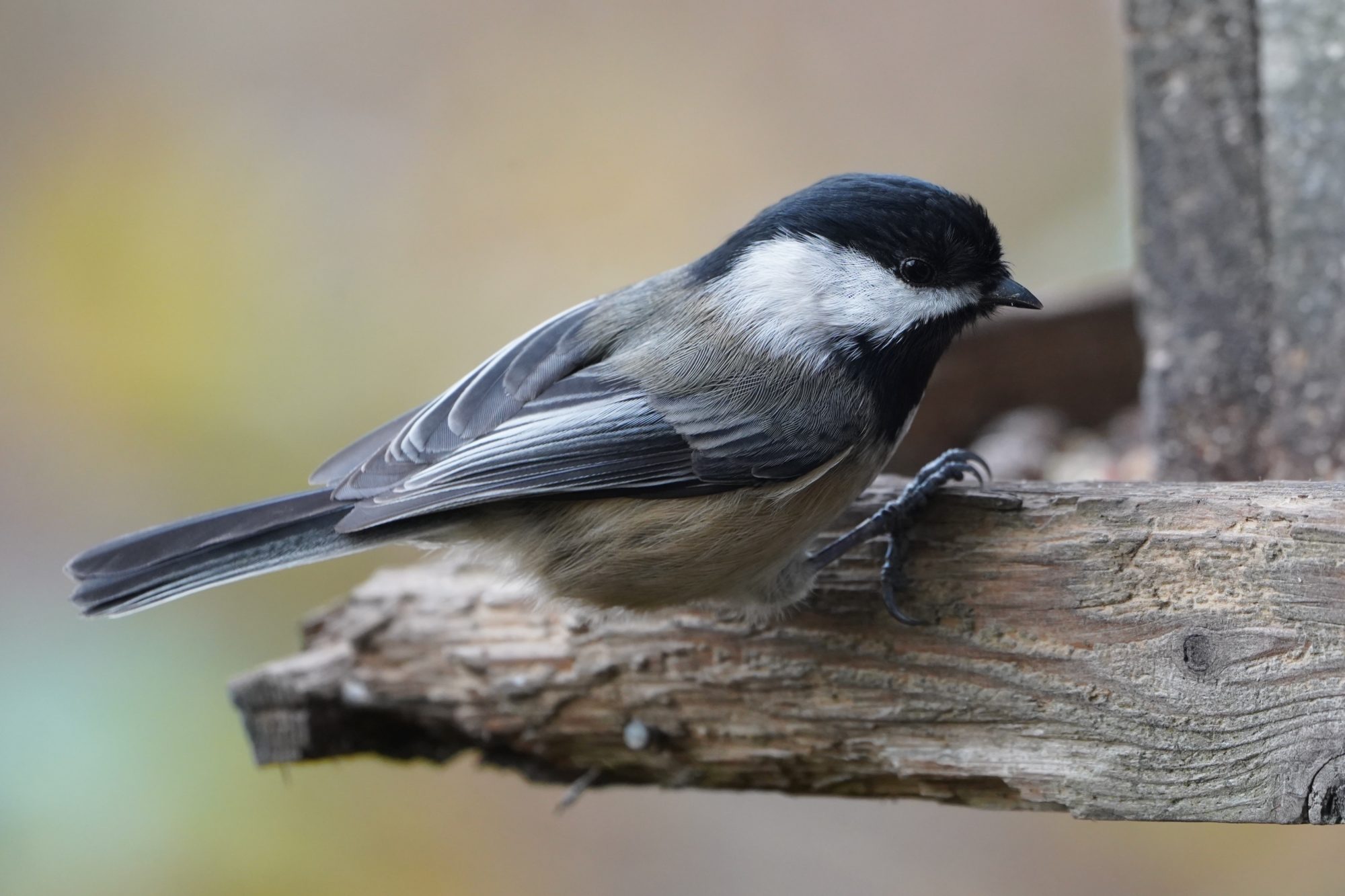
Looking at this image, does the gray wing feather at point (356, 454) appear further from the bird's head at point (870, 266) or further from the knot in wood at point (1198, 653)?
the knot in wood at point (1198, 653)

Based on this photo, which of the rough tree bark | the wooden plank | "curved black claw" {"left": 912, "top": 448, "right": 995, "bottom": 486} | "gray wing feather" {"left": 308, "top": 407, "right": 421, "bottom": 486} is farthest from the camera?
the wooden plank

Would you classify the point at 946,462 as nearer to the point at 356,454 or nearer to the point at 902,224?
the point at 902,224

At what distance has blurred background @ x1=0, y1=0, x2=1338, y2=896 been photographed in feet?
8.11

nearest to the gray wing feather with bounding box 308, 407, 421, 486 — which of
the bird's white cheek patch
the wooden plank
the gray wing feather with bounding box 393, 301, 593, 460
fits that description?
the gray wing feather with bounding box 393, 301, 593, 460

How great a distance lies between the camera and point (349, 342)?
3.64m

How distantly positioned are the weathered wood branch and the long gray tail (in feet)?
1.22

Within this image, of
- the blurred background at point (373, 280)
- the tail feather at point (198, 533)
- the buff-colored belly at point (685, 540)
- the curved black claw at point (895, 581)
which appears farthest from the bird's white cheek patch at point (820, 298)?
the blurred background at point (373, 280)

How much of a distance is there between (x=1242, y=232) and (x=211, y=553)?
77.2 inches

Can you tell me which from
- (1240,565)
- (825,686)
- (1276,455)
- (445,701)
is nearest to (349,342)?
(445,701)

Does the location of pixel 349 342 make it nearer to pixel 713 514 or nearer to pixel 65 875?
pixel 65 875

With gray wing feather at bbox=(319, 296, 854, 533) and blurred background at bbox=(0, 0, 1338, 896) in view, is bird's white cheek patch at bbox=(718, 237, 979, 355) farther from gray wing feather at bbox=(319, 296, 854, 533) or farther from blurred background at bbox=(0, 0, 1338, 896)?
blurred background at bbox=(0, 0, 1338, 896)

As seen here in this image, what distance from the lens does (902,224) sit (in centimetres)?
159

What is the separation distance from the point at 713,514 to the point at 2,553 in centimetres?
222

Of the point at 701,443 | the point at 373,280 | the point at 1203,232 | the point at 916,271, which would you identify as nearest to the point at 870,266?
the point at 916,271
